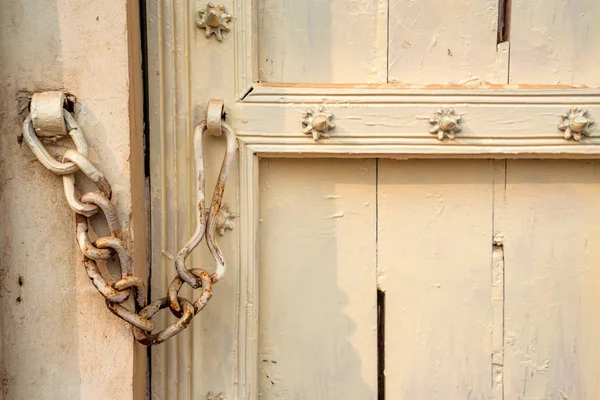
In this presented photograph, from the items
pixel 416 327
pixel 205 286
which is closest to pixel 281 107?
pixel 205 286

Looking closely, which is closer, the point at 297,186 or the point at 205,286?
the point at 205,286

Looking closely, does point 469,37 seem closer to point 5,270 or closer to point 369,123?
point 369,123

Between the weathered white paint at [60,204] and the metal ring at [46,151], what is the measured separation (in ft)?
0.04

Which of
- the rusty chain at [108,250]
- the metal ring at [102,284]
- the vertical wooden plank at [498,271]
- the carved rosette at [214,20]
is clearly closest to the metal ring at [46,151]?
the rusty chain at [108,250]

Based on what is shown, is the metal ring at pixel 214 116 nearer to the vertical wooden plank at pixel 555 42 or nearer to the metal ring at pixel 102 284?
the metal ring at pixel 102 284

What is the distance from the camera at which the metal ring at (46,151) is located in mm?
567

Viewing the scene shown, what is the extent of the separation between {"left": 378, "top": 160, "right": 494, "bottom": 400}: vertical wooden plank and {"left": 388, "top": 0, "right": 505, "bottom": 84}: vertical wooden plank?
0.12 metres

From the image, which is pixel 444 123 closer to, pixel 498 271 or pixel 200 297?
pixel 498 271

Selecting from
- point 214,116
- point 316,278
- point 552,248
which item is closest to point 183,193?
point 214,116

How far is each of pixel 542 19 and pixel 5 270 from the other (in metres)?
0.74

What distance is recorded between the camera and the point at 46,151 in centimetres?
58

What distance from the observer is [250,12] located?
2.19 feet

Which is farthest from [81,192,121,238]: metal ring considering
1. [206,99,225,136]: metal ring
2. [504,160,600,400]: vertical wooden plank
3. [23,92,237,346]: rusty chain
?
[504,160,600,400]: vertical wooden plank

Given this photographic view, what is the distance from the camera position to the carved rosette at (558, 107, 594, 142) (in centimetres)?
67
